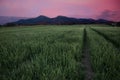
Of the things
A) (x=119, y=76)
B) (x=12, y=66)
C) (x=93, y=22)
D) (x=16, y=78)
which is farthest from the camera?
(x=93, y=22)

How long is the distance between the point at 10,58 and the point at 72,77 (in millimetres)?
1668

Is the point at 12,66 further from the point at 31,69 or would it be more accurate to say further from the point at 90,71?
the point at 90,71

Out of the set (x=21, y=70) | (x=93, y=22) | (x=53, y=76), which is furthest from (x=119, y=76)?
(x=93, y=22)

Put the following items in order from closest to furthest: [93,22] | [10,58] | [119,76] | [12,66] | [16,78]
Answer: [16,78]
[119,76]
[12,66]
[10,58]
[93,22]

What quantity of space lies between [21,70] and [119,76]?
1.73 meters

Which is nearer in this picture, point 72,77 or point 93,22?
point 72,77

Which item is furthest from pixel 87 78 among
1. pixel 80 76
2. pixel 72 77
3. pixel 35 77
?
pixel 35 77

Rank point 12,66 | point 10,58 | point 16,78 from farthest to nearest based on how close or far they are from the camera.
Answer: point 10,58 → point 12,66 → point 16,78

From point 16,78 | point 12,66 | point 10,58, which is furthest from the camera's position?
point 10,58

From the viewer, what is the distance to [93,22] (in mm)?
78312

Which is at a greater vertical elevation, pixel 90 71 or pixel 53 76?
pixel 53 76

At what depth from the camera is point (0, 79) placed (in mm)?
2352

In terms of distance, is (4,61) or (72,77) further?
(4,61)

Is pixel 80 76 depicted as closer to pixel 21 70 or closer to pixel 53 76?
pixel 53 76
